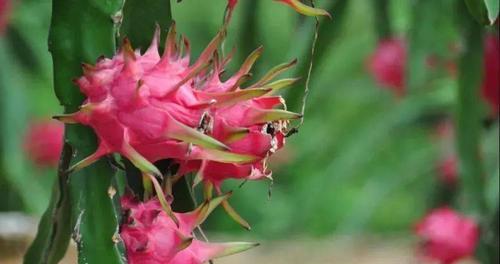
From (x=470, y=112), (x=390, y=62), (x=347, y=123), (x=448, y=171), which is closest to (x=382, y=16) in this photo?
(x=470, y=112)

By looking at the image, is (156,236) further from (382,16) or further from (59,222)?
(382,16)

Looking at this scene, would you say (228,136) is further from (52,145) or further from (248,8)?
(52,145)

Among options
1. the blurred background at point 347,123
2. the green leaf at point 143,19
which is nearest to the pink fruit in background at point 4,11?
the blurred background at point 347,123

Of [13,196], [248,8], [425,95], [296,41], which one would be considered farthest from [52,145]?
[296,41]

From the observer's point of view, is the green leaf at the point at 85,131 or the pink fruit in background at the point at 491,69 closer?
the green leaf at the point at 85,131

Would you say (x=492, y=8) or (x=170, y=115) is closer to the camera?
→ (x=170, y=115)

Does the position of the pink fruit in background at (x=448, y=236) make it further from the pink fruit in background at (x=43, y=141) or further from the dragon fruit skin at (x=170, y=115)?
the pink fruit in background at (x=43, y=141)
